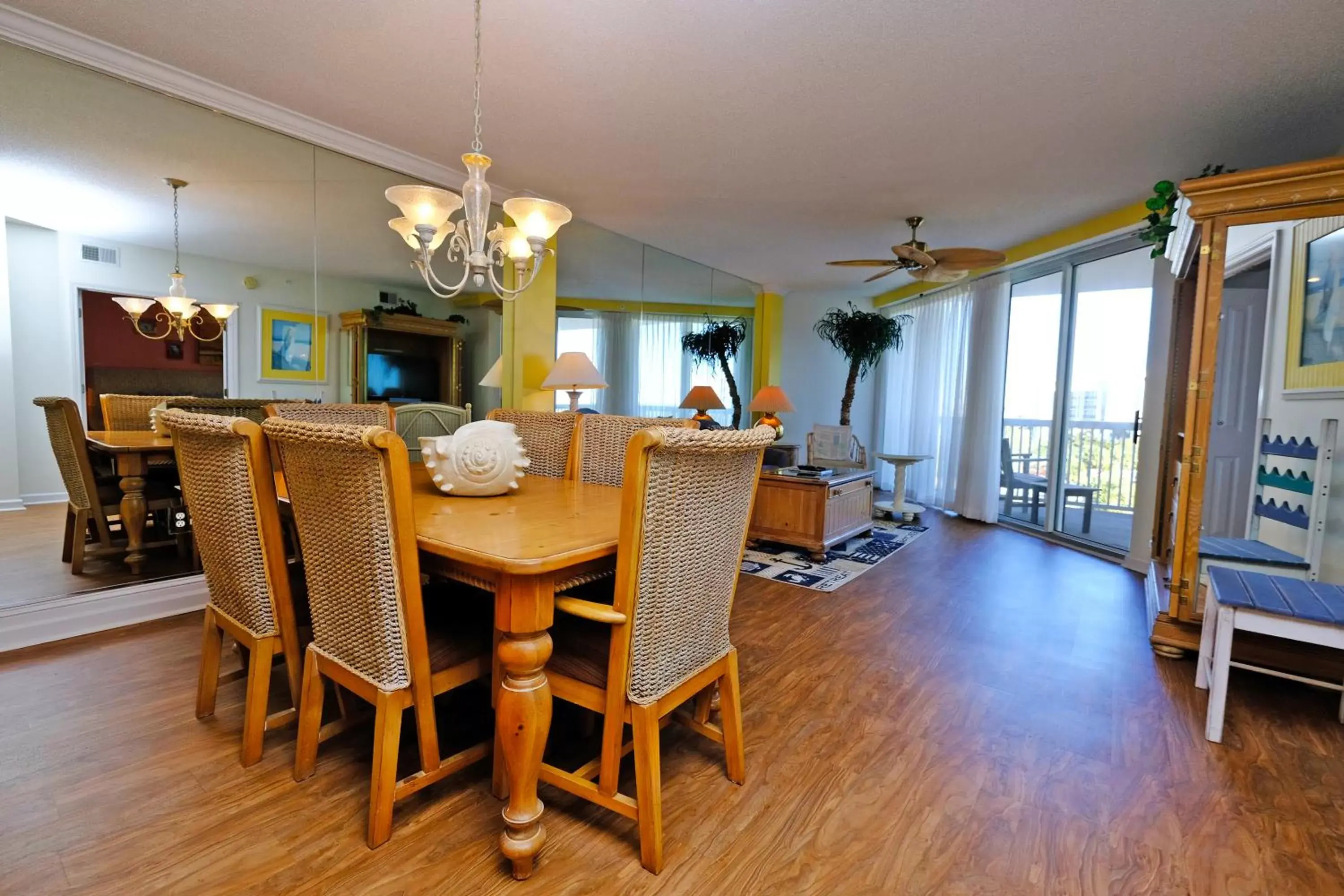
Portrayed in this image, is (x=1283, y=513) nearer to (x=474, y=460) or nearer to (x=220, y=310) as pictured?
(x=474, y=460)

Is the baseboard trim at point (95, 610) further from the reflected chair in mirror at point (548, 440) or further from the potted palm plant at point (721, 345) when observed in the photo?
the potted palm plant at point (721, 345)

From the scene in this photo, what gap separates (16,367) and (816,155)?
12.8 feet

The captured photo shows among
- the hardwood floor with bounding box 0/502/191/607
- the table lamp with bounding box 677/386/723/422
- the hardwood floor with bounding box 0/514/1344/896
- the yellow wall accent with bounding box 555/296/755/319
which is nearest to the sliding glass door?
the hardwood floor with bounding box 0/514/1344/896

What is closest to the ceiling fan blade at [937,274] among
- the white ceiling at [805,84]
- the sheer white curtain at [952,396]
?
the white ceiling at [805,84]

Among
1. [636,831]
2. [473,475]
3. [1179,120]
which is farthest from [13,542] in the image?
[1179,120]

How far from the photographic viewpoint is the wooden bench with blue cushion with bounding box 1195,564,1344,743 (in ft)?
5.92

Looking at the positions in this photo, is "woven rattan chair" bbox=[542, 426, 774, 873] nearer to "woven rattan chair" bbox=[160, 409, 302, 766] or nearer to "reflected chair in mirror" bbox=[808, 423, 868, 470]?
"woven rattan chair" bbox=[160, 409, 302, 766]

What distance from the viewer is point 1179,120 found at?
276 centimetres

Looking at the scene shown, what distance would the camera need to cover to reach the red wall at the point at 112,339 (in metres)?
2.66

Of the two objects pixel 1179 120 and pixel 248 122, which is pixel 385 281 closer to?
A: pixel 248 122

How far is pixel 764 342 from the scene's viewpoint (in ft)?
23.9

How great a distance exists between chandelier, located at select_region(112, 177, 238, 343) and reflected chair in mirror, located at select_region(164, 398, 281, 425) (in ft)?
0.99

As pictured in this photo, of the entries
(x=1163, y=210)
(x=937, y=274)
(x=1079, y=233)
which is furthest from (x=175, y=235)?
(x=1079, y=233)

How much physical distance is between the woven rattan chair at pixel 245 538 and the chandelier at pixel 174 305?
5.12 feet
